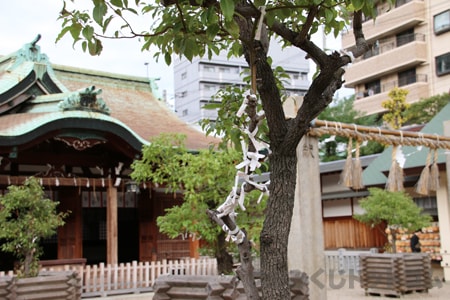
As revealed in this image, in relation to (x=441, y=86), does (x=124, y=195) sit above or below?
below

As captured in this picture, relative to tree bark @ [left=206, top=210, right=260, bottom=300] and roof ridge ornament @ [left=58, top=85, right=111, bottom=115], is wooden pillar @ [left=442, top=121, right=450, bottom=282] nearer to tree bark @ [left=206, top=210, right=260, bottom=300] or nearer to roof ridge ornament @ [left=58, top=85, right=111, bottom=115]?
roof ridge ornament @ [left=58, top=85, right=111, bottom=115]

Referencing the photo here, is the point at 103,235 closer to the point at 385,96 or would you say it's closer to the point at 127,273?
the point at 127,273

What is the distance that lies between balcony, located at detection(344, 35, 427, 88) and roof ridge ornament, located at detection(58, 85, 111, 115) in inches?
859

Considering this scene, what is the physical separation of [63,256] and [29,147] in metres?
Answer: 3.92

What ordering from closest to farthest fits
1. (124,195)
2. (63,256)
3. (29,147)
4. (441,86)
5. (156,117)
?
(29,147) → (63,256) → (124,195) → (156,117) → (441,86)

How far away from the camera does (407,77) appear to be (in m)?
36.8

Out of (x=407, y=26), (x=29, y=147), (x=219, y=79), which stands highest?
(x=219, y=79)

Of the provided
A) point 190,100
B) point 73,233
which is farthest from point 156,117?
point 190,100

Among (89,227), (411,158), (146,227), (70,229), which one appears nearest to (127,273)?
(70,229)

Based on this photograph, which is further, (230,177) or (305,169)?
(230,177)

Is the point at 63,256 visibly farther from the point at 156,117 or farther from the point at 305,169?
the point at 305,169

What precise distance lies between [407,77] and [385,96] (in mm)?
1894

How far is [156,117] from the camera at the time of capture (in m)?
21.1

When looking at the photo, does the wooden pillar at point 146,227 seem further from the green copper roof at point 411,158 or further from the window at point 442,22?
the window at point 442,22
